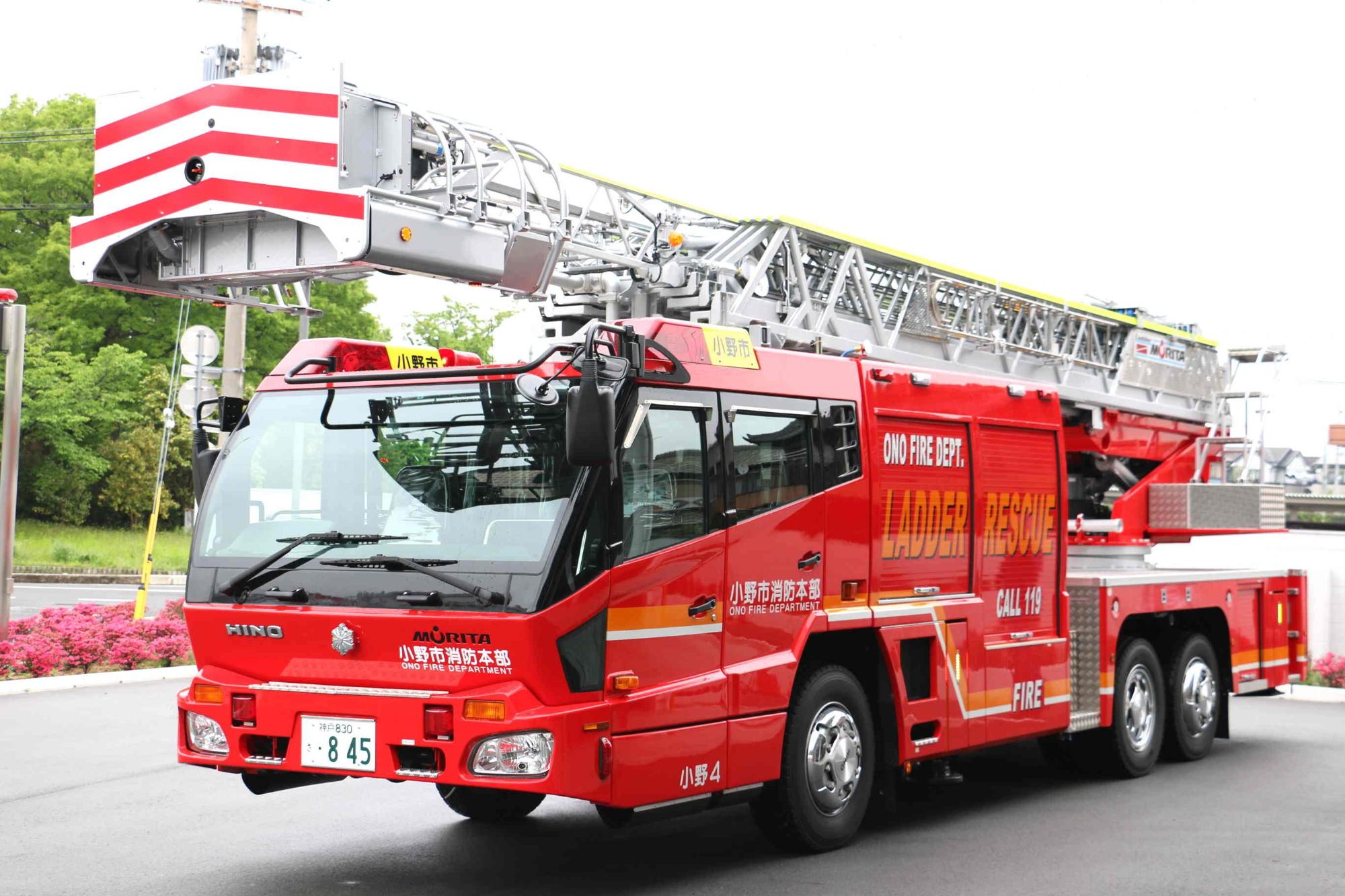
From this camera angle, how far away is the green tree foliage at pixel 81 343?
3991cm

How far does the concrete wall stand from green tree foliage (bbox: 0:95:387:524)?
2942 centimetres

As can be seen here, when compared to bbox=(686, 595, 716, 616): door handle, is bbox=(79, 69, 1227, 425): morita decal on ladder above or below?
above

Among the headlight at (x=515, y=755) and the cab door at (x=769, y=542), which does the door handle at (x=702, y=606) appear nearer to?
the cab door at (x=769, y=542)

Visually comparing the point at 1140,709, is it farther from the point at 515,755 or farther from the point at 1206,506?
the point at 515,755

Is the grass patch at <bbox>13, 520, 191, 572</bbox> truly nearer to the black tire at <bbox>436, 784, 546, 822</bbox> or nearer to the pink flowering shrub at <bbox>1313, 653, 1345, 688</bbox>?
the pink flowering shrub at <bbox>1313, 653, 1345, 688</bbox>

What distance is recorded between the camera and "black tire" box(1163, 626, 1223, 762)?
1085 cm

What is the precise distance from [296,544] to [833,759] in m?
2.89

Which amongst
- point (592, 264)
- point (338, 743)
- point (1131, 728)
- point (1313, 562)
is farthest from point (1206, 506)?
point (338, 743)

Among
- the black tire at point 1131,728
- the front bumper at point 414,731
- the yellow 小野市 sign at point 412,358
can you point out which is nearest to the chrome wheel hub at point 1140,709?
the black tire at point 1131,728

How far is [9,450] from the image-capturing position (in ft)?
48.6

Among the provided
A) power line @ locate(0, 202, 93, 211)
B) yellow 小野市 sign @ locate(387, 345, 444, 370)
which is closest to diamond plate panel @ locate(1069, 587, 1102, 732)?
yellow 小野市 sign @ locate(387, 345, 444, 370)

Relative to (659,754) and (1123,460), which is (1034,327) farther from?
(659,754)

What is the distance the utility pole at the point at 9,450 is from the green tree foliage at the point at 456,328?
33669 millimetres

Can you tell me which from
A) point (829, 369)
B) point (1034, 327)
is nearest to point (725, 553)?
point (829, 369)
